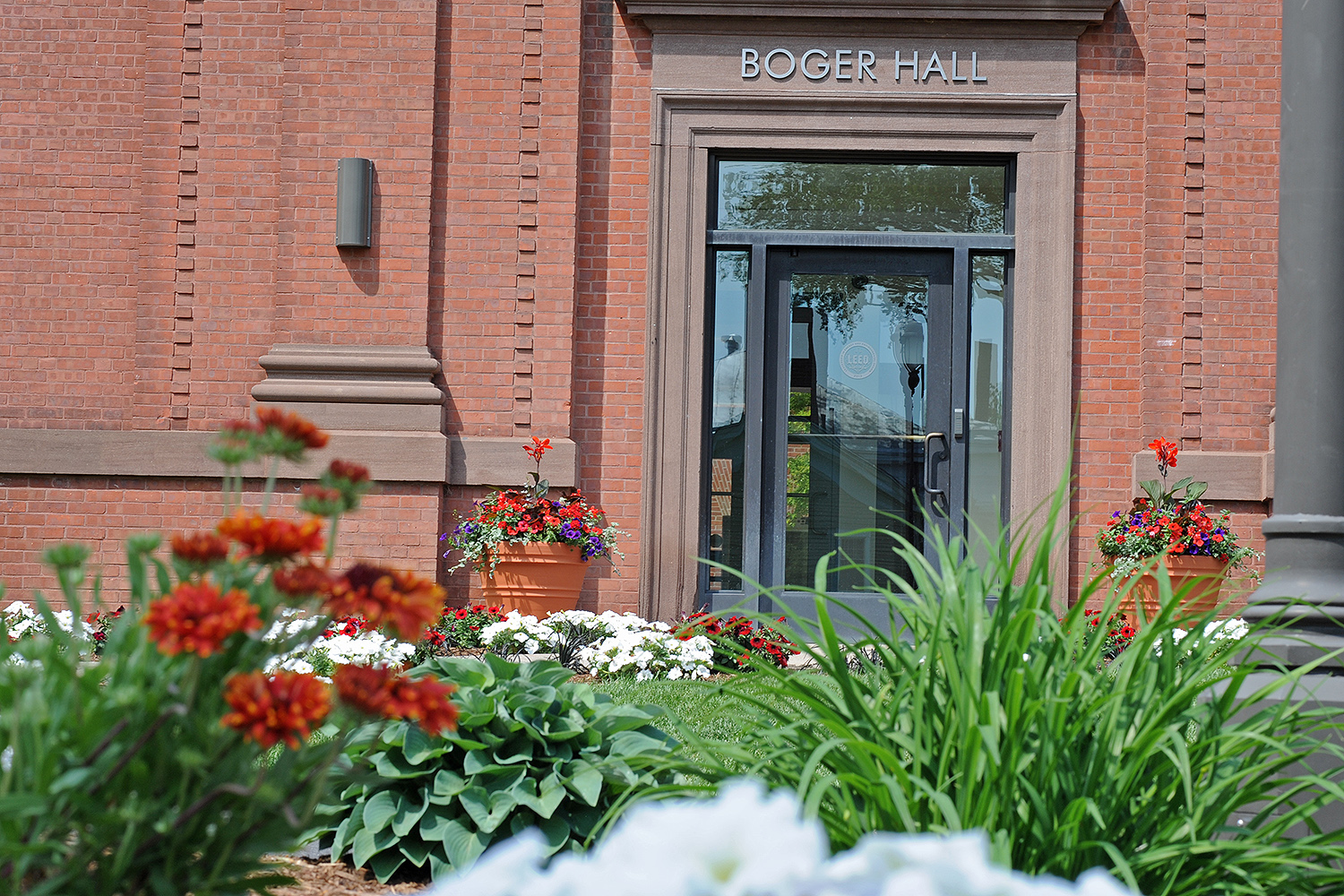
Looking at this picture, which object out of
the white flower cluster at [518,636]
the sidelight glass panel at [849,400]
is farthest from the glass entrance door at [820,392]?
the white flower cluster at [518,636]

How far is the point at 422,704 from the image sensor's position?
5.01 ft

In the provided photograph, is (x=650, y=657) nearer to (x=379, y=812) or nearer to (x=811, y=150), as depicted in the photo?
(x=379, y=812)

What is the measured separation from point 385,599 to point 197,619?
0.24 m

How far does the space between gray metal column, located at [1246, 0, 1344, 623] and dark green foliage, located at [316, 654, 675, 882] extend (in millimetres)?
1711

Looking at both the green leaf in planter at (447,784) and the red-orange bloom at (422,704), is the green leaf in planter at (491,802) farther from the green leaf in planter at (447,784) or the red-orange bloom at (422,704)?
the red-orange bloom at (422,704)

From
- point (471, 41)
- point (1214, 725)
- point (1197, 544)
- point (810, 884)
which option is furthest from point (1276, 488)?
point (471, 41)

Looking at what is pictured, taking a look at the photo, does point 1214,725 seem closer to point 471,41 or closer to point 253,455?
point 253,455

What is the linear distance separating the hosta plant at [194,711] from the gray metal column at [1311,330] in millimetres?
2341

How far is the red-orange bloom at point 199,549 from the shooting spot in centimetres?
150

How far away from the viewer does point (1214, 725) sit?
217 centimetres

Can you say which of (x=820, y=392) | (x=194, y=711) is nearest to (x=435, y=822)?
(x=194, y=711)

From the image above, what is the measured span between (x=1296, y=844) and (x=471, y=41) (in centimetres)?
747

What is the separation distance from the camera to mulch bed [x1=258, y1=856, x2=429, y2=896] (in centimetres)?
270

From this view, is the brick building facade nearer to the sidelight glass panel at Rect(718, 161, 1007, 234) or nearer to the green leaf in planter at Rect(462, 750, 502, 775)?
the sidelight glass panel at Rect(718, 161, 1007, 234)
